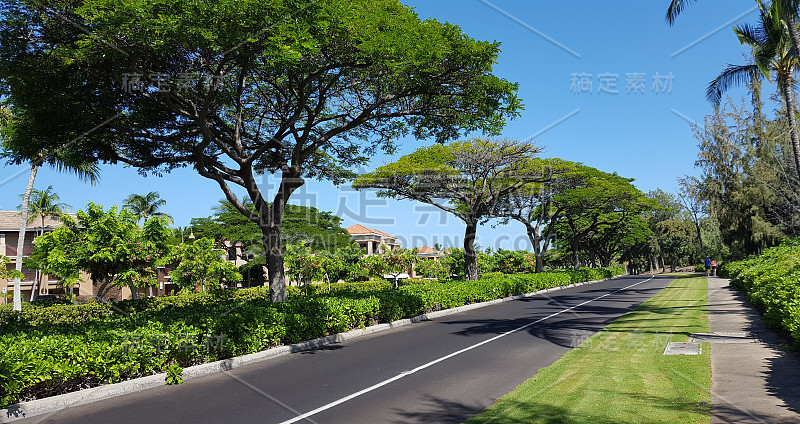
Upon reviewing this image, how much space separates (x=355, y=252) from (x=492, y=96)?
32.9 metres

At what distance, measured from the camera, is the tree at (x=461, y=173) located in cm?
2586

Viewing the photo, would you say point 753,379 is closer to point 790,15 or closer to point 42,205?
point 790,15

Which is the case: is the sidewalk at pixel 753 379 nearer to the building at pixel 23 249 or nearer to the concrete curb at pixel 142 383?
the concrete curb at pixel 142 383

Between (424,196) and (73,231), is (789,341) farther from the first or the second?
(73,231)

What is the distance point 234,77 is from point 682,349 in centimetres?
1350

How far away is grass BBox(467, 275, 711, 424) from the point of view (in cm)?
611

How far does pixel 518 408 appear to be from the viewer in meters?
6.63

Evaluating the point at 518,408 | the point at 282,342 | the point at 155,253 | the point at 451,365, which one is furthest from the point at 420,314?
the point at 155,253

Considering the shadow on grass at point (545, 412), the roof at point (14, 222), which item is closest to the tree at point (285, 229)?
the roof at point (14, 222)

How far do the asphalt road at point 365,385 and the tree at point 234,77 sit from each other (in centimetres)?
525

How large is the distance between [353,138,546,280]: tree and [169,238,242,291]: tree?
394 inches

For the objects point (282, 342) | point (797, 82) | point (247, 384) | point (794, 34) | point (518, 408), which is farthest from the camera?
point (797, 82)

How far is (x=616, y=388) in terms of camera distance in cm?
736

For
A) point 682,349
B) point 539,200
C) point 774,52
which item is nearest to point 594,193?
point 539,200
